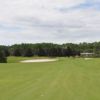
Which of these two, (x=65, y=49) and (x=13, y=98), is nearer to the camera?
(x=13, y=98)

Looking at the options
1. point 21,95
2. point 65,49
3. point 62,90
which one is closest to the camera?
point 21,95

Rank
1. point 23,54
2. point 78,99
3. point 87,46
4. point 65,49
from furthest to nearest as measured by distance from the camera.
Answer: point 87,46, point 65,49, point 23,54, point 78,99

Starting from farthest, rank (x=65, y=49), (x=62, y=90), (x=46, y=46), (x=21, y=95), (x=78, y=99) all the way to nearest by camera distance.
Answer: (x=46, y=46), (x=65, y=49), (x=62, y=90), (x=21, y=95), (x=78, y=99)

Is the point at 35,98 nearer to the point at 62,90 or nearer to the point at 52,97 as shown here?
the point at 52,97

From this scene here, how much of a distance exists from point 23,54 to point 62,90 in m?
114

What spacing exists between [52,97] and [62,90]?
6.56 feet

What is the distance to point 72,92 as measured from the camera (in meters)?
14.9

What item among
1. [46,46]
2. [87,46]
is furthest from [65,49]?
[87,46]

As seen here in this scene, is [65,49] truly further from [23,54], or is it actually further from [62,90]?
[62,90]

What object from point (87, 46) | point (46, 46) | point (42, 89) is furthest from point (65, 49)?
point (42, 89)

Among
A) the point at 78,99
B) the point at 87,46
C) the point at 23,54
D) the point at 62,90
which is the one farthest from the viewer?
the point at 87,46

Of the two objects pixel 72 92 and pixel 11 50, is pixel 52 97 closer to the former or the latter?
pixel 72 92

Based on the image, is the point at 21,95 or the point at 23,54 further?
the point at 23,54

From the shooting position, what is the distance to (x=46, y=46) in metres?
155
